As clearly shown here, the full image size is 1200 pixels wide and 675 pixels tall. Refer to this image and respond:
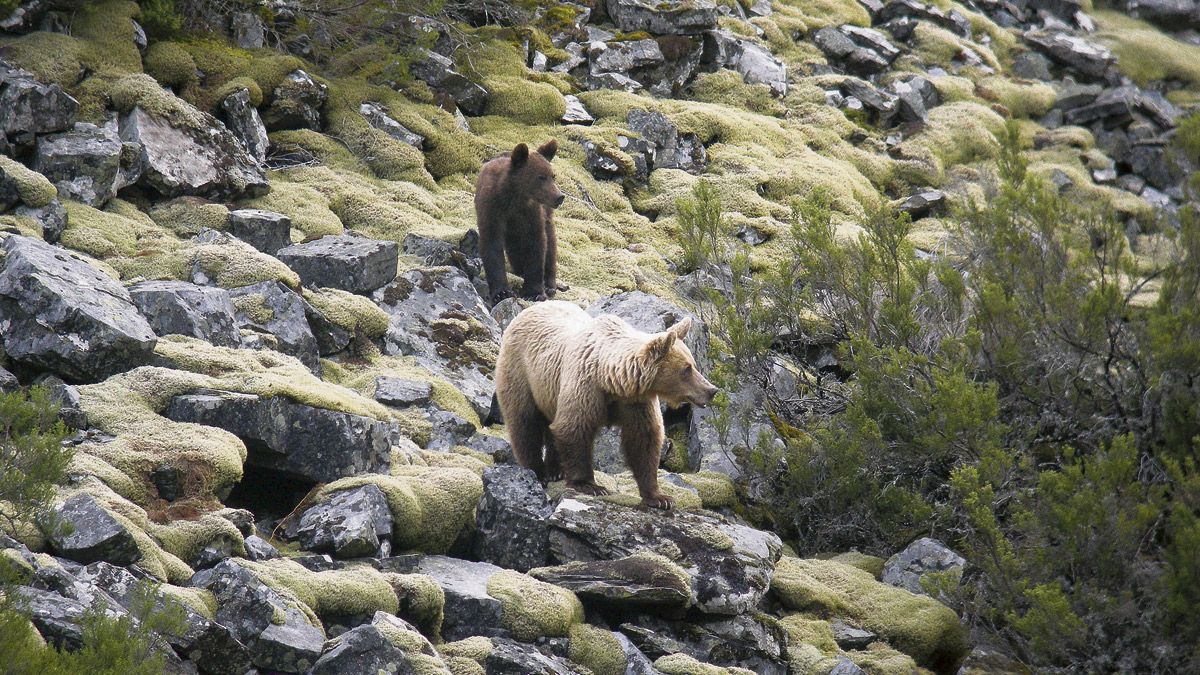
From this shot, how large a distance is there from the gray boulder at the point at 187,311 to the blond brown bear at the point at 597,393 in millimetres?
2737

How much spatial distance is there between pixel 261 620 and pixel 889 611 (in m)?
5.20

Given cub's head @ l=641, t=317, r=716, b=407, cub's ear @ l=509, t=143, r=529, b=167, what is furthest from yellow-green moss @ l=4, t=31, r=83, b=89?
cub's head @ l=641, t=317, r=716, b=407

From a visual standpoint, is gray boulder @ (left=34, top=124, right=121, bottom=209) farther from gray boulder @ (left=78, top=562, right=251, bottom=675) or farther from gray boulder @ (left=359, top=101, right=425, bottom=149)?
gray boulder @ (left=78, top=562, right=251, bottom=675)

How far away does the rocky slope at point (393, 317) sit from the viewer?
7121 millimetres

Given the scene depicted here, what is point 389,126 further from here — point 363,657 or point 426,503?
point 363,657

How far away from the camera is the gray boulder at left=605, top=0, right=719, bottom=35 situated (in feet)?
72.5

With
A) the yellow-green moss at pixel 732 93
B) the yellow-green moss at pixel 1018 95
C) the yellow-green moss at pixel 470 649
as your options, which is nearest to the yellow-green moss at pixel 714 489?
the yellow-green moss at pixel 470 649

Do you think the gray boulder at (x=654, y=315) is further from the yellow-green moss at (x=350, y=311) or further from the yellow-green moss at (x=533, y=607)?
the yellow-green moss at (x=533, y=607)

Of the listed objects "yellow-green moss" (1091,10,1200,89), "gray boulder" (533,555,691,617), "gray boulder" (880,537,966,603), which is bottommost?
"yellow-green moss" (1091,10,1200,89)

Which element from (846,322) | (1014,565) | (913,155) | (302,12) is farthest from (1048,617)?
(913,155)

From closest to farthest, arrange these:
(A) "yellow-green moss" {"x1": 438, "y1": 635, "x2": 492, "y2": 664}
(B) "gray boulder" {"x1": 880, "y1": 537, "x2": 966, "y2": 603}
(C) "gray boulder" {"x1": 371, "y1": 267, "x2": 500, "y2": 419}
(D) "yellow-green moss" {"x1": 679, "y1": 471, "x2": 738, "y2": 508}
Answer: (A) "yellow-green moss" {"x1": 438, "y1": 635, "x2": 492, "y2": 664} → (B) "gray boulder" {"x1": 880, "y1": 537, "x2": 966, "y2": 603} → (D) "yellow-green moss" {"x1": 679, "y1": 471, "x2": 738, "y2": 508} → (C) "gray boulder" {"x1": 371, "y1": 267, "x2": 500, "y2": 419}

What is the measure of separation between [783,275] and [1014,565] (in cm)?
453

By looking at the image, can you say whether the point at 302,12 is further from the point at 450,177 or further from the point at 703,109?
the point at 703,109

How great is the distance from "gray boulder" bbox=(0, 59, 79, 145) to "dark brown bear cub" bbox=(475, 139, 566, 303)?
4939 millimetres
